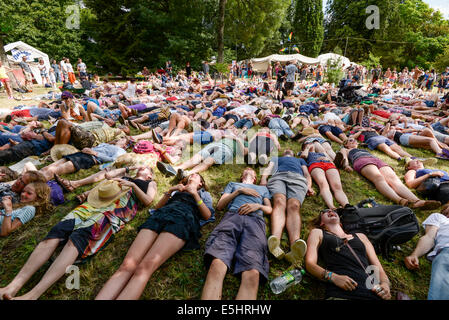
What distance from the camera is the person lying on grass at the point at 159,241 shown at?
6.43 feet

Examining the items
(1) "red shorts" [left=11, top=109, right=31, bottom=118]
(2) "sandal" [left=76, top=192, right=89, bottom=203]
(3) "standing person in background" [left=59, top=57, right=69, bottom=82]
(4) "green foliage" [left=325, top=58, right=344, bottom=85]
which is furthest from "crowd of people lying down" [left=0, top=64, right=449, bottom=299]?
(3) "standing person in background" [left=59, top=57, right=69, bottom=82]

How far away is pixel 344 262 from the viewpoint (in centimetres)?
215

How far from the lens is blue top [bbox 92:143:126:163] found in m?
4.39

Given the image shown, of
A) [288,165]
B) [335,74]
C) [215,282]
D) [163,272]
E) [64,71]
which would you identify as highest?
[64,71]

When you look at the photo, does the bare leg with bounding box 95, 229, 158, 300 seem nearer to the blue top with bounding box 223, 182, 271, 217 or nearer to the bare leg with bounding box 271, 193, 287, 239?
the blue top with bounding box 223, 182, 271, 217

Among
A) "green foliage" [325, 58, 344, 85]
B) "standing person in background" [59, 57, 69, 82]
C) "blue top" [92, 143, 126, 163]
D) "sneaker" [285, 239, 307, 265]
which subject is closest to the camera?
"sneaker" [285, 239, 307, 265]

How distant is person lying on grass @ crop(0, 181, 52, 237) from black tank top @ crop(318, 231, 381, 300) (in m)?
3.74

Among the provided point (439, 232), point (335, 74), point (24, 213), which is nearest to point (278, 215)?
point (439, 232)

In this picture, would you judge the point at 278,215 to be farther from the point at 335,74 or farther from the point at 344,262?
the point at 335,74

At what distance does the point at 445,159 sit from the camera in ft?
15.9

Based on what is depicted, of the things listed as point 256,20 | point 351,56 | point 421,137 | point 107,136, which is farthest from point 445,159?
point 351,56

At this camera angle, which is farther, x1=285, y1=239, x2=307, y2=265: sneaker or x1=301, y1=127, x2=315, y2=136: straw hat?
x1=301, y1=127, x2=315, y2=136: straw hat

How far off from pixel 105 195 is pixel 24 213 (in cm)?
113

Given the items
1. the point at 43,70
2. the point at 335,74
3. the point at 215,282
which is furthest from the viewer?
the point at 43,70
